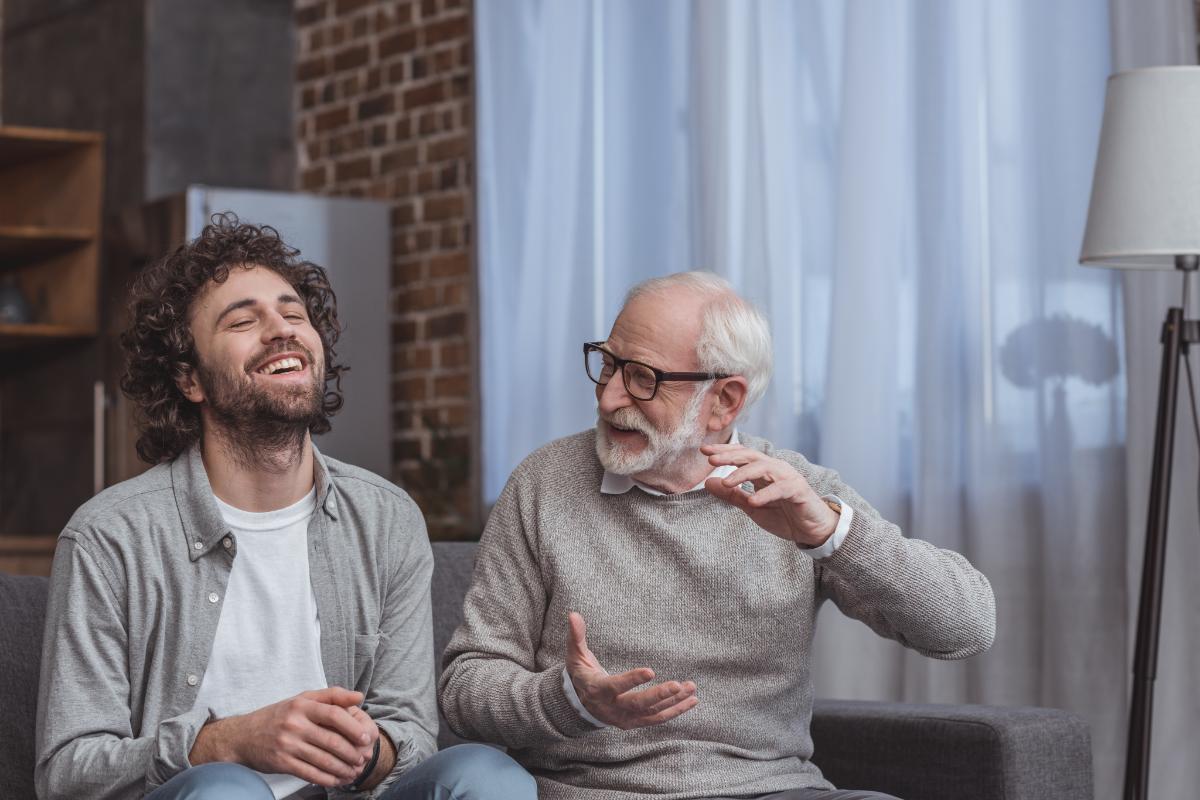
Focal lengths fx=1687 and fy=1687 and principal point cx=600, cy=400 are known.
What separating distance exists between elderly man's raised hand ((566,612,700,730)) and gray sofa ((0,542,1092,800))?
0.60 m

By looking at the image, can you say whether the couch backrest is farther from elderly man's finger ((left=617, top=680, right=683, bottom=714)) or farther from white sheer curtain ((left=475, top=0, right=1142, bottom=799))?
white sheer curtain ((left=475, top=0, right=1142, bottom=799))

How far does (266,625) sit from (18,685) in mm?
380

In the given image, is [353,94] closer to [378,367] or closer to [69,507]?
[378,367]

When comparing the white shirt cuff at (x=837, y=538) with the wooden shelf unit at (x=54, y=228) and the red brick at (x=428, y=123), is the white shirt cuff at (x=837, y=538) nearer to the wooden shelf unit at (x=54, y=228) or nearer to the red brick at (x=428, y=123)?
the red brick at (x=428, y=123)

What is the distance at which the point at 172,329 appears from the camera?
225cm

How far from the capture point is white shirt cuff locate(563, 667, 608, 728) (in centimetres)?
209

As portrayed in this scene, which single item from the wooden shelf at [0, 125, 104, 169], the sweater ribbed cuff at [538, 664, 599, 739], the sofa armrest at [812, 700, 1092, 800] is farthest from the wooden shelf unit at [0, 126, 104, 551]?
the sweater ribbed cuff at [538, 664, 599, 739]

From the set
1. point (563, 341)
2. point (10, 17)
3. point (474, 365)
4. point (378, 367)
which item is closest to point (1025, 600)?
point (563, 341)

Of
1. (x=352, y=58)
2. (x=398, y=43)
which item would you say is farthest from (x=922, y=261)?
(x=352, y=58)

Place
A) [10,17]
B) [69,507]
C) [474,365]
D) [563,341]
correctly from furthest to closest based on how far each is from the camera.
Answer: [10,17]
[69,507]
[474,365]
[563,341]

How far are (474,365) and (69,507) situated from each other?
1437 mm

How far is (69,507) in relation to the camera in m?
5.33

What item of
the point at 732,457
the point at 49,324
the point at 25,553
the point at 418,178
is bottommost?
the point at 25,553

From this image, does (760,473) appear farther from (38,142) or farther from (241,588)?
(38,142)
